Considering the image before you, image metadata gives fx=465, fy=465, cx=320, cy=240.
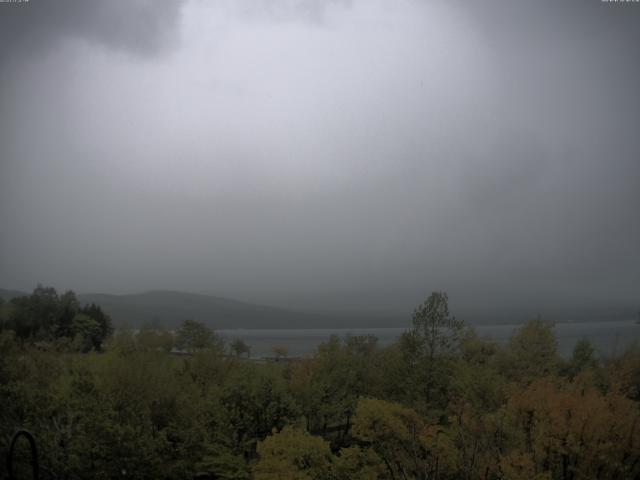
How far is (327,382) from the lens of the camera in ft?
122

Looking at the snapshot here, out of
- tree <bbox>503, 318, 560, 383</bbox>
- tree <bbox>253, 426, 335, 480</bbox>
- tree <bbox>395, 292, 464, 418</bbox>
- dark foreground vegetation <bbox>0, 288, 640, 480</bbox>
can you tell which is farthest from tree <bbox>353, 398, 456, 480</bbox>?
tree <bbox>503, 318, 560, 383</bbox>

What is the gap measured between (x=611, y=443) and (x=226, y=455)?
61.6 ft

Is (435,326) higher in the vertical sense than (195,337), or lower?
higher

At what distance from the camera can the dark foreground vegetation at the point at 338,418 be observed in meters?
21.3

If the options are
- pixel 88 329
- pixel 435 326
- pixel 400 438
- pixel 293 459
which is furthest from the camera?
pixel 88 329

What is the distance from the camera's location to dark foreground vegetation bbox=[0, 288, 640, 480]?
839 inches

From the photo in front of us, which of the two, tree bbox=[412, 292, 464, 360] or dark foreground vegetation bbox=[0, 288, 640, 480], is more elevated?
tree bbox=[412, 292, 464, 360]

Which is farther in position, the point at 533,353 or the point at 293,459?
the point at 533,353

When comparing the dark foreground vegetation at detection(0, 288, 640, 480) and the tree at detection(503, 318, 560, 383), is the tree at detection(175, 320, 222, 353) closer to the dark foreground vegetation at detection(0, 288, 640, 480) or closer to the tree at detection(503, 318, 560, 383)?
the dark foreground vegetation at detection(0, 288, 640, 480)

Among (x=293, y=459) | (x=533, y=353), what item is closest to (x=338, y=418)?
(x=293, y=459)

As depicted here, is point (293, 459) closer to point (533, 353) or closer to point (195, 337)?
point (533, 353)

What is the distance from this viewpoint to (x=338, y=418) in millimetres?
35969

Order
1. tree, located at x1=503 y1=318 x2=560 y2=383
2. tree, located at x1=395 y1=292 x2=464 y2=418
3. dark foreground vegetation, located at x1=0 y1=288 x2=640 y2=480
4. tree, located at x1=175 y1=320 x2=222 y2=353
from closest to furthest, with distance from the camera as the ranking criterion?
dark foreground vegetation, located at x1=0 y1=288 x2=640 y2=480
tree, located at x1=395 y1=292 x2=464 y2=418
tree, located at x1=503 y1=318 x2=560 y2=383
tree, located at x1=175 y1=320 x2=222 y2=353

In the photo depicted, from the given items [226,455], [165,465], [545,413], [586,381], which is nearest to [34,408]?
[165,465]
